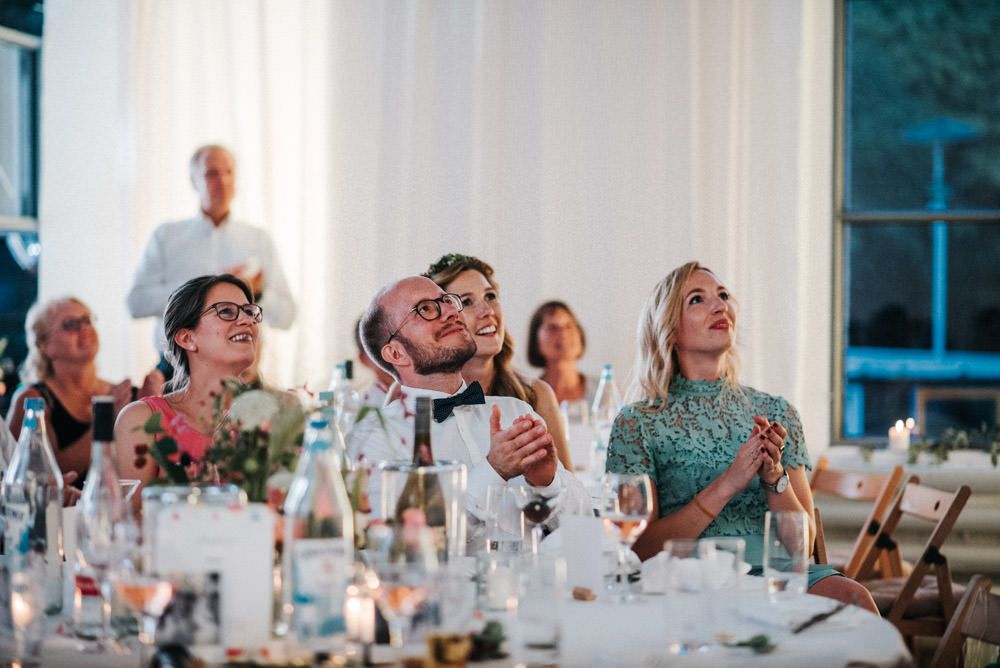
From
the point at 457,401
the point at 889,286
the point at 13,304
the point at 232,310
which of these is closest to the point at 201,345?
the point at 232,310

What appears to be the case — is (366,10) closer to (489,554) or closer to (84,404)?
(84,404)

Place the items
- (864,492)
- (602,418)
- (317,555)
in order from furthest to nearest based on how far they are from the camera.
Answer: (602,418), (864,492), (317,555)

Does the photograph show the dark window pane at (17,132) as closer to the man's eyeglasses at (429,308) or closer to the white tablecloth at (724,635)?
the man's eyeglasses at (429,308)

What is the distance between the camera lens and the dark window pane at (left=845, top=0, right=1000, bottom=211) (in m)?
5.52

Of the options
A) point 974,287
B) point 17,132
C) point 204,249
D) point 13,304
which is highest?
point 17,132

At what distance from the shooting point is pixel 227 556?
151 cm

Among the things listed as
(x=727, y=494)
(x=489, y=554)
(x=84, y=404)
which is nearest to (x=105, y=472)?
(x=489, y=554)

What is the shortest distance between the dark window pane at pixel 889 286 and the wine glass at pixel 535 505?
157 inches

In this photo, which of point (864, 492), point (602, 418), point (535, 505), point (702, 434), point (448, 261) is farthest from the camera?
point (602, 418)

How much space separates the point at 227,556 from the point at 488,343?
1955mm

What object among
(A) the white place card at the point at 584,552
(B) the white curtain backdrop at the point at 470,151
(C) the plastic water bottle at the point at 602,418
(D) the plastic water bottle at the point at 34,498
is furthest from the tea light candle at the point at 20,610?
(B) the white curtain backdrop at the point at 470,151

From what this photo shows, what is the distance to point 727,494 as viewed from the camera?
2600 mm

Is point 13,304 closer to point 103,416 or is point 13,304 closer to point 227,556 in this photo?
point 103,416

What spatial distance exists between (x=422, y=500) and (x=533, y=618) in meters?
0.28
